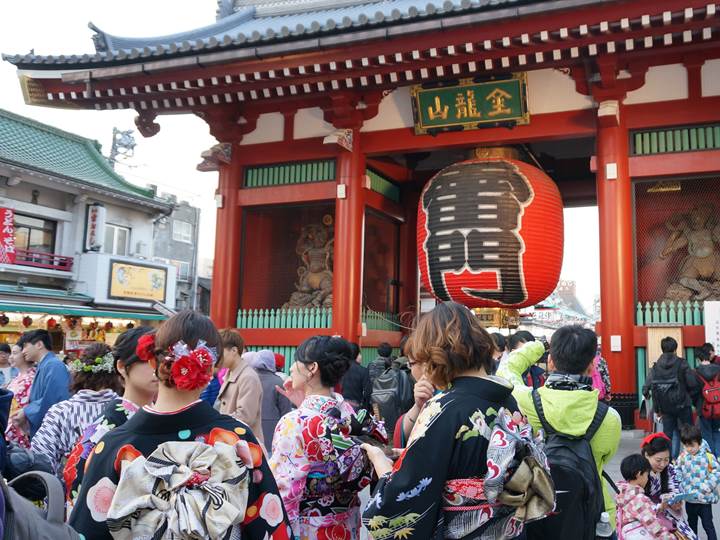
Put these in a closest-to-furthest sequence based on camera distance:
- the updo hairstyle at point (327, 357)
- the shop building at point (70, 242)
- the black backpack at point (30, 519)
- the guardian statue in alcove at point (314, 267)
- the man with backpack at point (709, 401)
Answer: the black backpack at point (30, 519) < the updo hairstyle at point (327, 357) < the man with backpack at point (709, 401) < the guardian statue in alcove at point (314, 267) < the shop building at point (70, 242)

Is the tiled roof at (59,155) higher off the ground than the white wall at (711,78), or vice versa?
the tiled roof at (59,155)

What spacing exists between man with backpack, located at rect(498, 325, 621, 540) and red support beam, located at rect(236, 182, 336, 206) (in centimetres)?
740

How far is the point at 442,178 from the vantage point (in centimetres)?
909

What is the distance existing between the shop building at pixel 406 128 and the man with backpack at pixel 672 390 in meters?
1.15

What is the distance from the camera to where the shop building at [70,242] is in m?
18.5

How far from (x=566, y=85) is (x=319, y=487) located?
26.0ft

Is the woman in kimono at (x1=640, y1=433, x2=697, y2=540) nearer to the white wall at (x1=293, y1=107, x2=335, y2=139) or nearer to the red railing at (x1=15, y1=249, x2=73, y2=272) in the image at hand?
the white wall at (x1=293, y1=107, x2=335, y2=139)

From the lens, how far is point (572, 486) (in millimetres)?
2578

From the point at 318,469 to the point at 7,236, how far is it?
721 inches

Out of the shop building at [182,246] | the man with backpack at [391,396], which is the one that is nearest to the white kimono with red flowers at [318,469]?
the man with backpack at [391,396]

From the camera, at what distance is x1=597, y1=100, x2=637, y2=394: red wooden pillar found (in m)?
→ 8.07

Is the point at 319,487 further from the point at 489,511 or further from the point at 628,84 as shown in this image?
the point at 628,84

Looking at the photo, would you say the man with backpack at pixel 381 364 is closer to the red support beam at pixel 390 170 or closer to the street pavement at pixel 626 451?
the street pavement at pixel 626 451

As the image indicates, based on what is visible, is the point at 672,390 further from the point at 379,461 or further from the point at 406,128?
the point at 379,461
